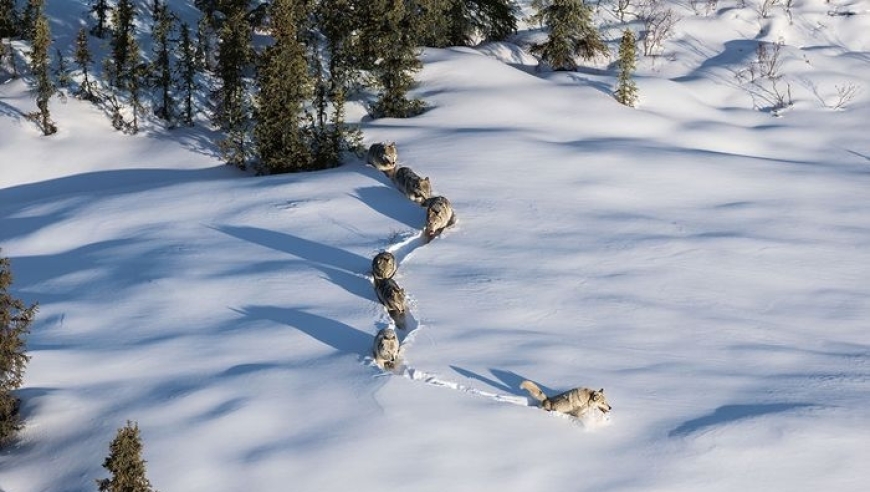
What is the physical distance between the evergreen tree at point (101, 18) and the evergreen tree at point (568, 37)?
45.0 feet

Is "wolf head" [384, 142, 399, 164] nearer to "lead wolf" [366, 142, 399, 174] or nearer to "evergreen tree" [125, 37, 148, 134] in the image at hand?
"lead wolf" [366, 142, 399, 174]

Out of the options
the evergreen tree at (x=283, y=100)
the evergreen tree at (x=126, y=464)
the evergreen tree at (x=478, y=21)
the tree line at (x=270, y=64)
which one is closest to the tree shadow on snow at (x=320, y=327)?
the evergreen tree at (x=126, y=464)

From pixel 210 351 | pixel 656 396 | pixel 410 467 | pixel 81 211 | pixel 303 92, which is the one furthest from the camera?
pixel 303 92

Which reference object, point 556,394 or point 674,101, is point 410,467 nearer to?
point 556,394

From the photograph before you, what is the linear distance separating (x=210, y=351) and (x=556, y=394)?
5.15m

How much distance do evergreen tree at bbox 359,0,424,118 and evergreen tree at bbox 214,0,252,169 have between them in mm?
3268

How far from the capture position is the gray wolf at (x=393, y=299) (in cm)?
1725

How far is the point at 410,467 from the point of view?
13.1 meters

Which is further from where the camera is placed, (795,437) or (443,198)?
(443,198)

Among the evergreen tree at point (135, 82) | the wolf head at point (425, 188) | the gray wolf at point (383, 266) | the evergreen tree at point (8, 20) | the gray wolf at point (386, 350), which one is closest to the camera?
the gray wolf at point (386, 350)

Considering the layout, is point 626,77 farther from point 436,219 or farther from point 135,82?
point 135,82

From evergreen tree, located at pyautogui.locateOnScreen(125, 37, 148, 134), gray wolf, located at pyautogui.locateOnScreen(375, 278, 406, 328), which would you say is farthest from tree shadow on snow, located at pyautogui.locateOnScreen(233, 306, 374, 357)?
evergreen tree, located at pyautogui.locateOnScreen(125, 37, 148, 134)

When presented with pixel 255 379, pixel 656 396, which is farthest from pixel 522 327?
pixel 255 379

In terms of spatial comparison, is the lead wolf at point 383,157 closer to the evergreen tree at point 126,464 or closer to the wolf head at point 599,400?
the wolf head at point 599,400
